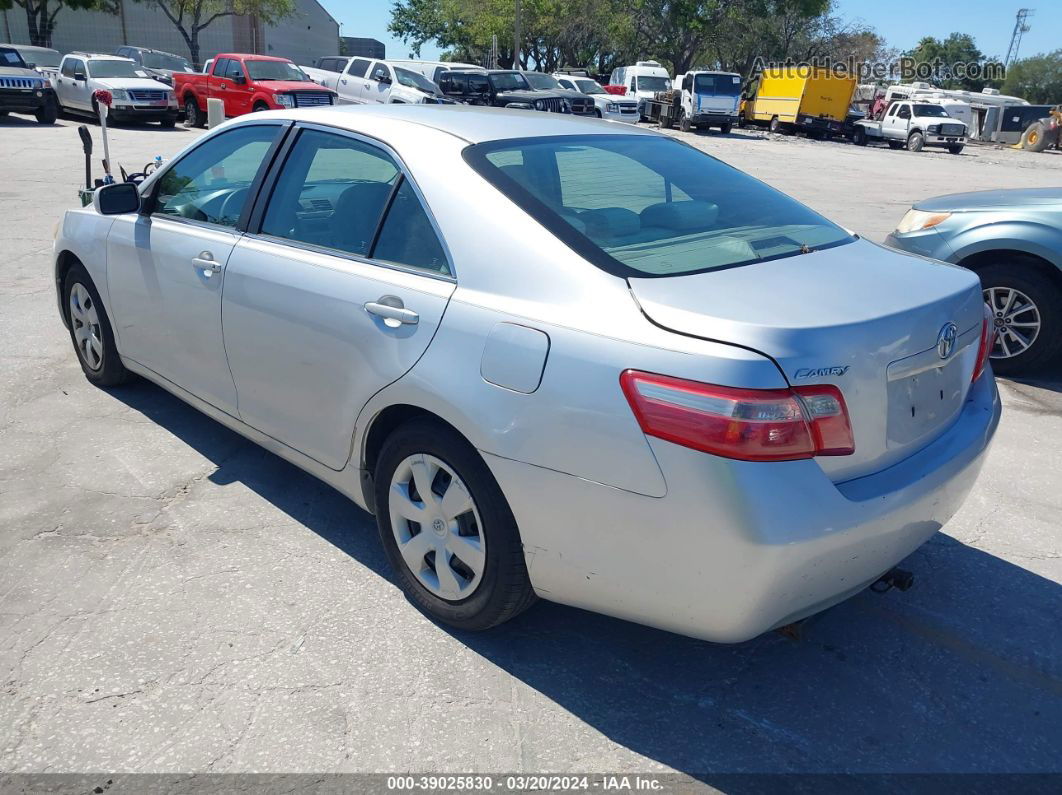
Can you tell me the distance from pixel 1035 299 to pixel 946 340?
11.6 ft

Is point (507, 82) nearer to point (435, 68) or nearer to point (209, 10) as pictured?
point (435, 68)

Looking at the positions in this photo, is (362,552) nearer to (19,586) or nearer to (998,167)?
(19,586)

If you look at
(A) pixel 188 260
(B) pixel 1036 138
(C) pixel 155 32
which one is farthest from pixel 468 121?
(C) pixel 155 32

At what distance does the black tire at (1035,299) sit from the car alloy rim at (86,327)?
17.1 feet

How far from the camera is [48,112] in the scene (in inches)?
874

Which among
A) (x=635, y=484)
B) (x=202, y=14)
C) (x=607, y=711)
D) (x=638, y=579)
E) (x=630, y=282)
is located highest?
(x=202, y=14)

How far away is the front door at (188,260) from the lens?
3.73 metres

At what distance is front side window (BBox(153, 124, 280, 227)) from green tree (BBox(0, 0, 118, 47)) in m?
41.4

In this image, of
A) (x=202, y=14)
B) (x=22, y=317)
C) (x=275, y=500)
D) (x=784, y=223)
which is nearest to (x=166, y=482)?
(x=275, y=500)

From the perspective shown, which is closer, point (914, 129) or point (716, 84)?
point (716, 84)

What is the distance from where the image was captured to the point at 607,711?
8.81 feet

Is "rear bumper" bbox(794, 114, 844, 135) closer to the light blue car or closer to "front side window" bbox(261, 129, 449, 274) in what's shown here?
the light blue car

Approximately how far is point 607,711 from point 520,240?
144 centimetres

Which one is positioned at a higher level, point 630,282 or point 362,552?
point 630,282
